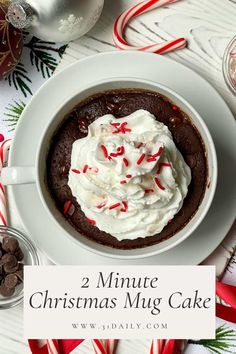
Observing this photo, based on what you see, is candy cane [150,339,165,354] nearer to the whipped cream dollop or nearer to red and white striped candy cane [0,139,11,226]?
the whipped cream dollop

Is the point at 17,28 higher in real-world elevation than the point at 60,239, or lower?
higher

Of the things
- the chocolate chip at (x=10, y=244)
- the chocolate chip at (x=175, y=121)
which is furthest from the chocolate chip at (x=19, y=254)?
the chocolate chip at (x=175, y=121)

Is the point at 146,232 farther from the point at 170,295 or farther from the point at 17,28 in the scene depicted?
the point at 17,28

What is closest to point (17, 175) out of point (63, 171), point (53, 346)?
point (63, 171)

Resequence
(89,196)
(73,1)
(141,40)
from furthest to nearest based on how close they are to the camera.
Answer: (141,40) → (73,1) → (89,196)

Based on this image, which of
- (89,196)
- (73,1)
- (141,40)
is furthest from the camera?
(141,40)

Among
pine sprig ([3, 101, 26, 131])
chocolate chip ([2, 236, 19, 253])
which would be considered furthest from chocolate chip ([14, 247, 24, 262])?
pine sprig ([3, 101, 26, 131])

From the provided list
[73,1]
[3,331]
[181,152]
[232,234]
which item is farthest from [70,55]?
[3,331]

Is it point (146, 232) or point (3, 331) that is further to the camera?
point (3, 331)
